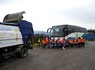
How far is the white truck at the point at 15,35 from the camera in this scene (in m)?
9.77

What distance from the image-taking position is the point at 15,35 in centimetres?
1098

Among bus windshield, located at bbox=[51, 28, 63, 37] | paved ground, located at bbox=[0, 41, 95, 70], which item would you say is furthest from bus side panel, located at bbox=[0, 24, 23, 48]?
bus windshield, located at bbox=[51, 28, 63, 37]

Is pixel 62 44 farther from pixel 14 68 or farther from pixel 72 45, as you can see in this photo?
pixel 14 68

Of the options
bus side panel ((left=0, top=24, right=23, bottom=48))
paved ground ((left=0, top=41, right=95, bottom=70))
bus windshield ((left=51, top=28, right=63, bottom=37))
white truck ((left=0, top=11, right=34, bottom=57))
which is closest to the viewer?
paved ground ((left=0, top=41, right=95, bottom=70))

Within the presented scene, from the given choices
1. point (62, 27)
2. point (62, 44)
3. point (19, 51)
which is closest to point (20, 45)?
point (19, 51)

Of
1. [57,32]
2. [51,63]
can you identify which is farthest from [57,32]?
[51,63]

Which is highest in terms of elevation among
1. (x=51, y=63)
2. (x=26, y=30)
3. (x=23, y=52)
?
(x=26, y=30)

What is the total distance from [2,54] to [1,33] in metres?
1.45

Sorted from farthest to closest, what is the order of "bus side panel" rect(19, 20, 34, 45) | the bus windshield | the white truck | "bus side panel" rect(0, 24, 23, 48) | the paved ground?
the bus windshield, "bus side panel" rect(19, 20, 34, 45), the white truck, "bus side panel" rect(0, 24, 23, 48), the paved ground

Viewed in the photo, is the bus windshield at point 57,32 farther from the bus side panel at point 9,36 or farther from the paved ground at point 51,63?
the bus side panel at point 9,36

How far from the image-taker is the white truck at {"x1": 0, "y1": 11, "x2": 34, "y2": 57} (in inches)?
385

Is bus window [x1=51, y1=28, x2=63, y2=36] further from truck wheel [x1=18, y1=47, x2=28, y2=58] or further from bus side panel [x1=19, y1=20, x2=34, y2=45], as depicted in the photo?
truck wheel [x1=18, y1=47, x2=28, y2=58]

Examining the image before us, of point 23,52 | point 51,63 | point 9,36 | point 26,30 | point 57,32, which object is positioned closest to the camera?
point 51,63

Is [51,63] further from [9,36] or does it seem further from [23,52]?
[23,52]
